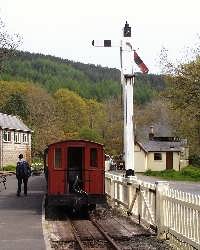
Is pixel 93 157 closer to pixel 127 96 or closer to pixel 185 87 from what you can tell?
pixel 127 96

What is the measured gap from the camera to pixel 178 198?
12.0 metres

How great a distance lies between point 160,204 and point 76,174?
6385 millimetres

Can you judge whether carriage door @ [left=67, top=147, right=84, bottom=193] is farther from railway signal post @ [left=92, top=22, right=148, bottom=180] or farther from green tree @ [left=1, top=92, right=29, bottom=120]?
green tree @ [left=1, top=92, right=29, bottom=120]

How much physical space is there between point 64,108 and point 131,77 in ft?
334

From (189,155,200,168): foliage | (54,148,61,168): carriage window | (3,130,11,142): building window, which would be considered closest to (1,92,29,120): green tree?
(3,130,11,142): building window

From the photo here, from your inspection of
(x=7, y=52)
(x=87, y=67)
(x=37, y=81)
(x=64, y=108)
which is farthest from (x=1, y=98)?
(x=87, y=67)

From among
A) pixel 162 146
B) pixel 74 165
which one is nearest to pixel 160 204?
pixel 74 165

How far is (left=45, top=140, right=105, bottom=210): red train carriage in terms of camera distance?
62.1 ft

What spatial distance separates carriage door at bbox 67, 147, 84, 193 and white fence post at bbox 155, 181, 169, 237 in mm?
5876

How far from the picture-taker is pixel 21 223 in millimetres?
16250

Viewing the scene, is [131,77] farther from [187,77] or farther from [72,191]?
[187,77]

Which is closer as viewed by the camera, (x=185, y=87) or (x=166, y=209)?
(x=166, y=209)

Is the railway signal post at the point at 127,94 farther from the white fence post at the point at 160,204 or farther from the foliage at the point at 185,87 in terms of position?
the foliage at the point at 185,87

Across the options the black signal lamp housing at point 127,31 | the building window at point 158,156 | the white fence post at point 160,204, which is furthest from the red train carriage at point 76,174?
the building window at point 158,156
